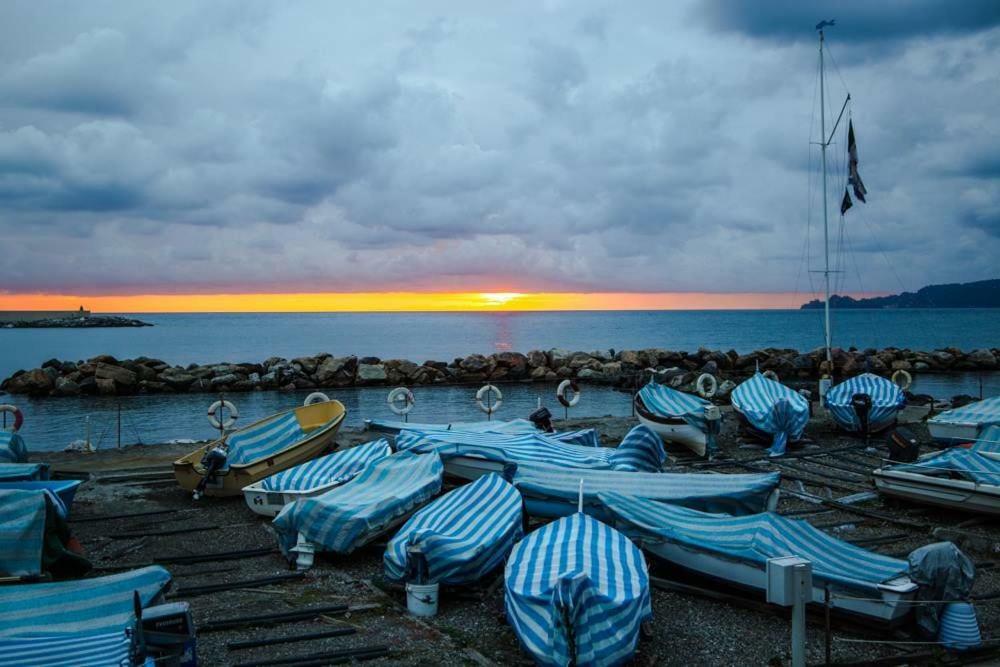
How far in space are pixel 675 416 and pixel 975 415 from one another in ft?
26.2

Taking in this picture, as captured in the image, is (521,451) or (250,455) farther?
(250,455)

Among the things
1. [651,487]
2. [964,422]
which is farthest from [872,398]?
[651,487]

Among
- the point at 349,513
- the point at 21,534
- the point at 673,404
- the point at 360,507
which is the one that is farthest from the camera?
the point at 673,404

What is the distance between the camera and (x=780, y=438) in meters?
20.6

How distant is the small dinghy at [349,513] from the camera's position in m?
11.6

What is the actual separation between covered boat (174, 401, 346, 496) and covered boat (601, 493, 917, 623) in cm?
832

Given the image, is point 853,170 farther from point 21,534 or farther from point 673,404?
point 21,534

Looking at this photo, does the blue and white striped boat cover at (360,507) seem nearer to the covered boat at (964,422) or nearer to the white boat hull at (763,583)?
the white boat hull at (763,583)

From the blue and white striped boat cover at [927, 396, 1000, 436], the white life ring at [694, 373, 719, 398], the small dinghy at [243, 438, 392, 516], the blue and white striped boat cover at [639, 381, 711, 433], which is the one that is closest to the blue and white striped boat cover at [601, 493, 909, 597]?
the small dinghy at [243, 438, 392, 516]

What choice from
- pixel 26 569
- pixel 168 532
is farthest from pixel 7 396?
pixel 26 569

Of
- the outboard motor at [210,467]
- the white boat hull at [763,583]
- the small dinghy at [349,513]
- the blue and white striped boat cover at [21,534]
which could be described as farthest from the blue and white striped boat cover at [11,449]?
the white boat hull at [763,583]

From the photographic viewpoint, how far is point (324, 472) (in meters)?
15.1

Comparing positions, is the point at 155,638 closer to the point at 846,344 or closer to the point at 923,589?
the point at 923,589

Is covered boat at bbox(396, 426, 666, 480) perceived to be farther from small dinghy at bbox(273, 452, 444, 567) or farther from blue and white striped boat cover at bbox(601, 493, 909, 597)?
blue and white striped boat cover at bbox(601, 493, 909, 597)
